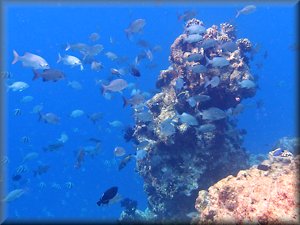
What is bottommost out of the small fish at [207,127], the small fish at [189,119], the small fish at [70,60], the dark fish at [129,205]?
the dark fish at [129,205]

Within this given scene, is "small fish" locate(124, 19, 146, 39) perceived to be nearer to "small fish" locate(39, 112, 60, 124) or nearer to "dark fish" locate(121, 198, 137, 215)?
"small fish" locate(39, 112, 60, 124)

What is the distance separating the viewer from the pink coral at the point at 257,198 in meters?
4.98

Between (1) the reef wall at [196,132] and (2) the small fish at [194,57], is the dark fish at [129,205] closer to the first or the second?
(1) the reef wall at [196,132]

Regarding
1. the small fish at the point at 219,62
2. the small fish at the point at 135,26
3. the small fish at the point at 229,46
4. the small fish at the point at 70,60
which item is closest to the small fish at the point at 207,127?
the small fish at the point at 219,62

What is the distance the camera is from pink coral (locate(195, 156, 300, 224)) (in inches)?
196

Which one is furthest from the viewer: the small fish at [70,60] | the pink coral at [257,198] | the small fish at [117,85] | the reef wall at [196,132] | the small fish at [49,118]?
the small fish at [49,118]

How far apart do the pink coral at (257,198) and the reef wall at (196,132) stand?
2970 millimetres

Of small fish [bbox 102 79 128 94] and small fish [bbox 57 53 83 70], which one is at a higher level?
small fish [bbox 57 53 83 70]

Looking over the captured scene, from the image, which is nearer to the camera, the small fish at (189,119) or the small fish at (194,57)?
the small fish at (189,119)

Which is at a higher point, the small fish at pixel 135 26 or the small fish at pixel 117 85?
the small fish at pixel 135 26

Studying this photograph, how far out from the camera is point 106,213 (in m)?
26.3

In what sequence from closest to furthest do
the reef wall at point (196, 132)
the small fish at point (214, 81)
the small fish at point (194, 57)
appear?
the small fish at point (214, 81) < the small fish at point (194, 57) < the reef wall at point (196, 132)

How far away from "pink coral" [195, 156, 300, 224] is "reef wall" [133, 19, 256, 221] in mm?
2970

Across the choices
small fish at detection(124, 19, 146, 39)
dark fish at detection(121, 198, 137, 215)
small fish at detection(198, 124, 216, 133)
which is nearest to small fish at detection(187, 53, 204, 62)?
small fish at detection(198, 124, 216, 133)
